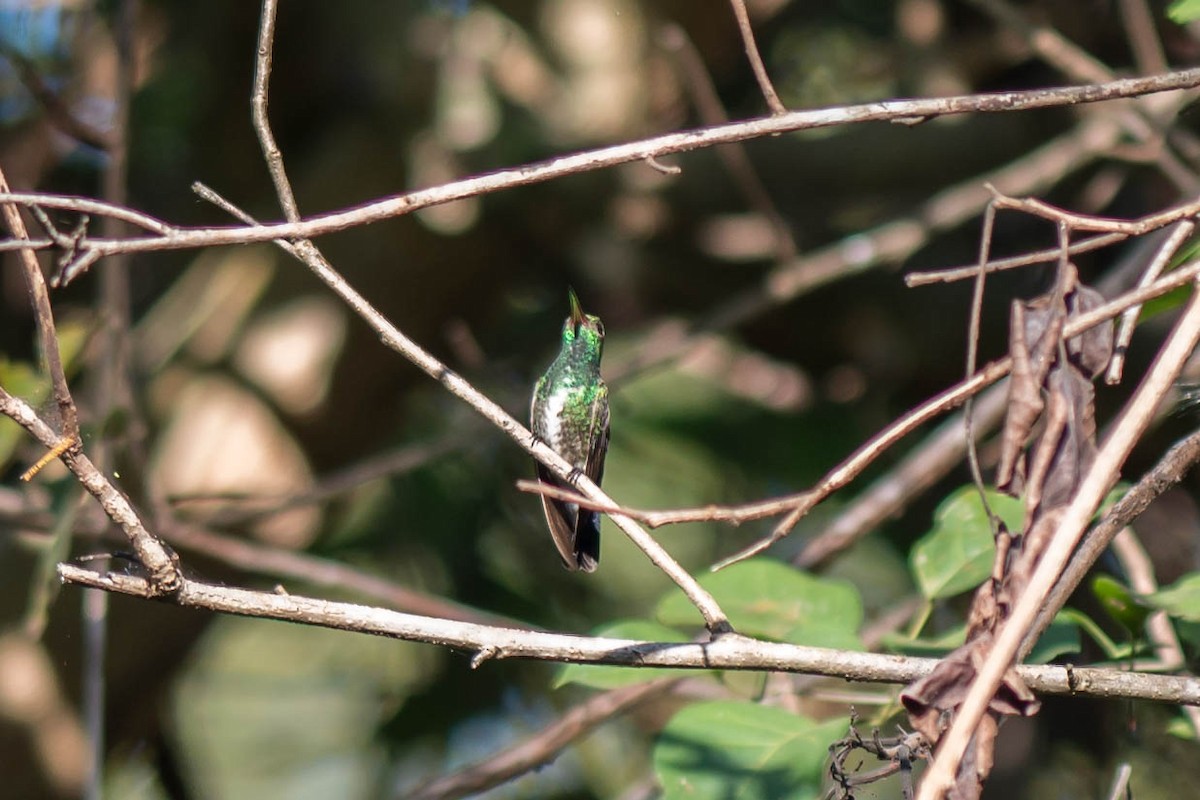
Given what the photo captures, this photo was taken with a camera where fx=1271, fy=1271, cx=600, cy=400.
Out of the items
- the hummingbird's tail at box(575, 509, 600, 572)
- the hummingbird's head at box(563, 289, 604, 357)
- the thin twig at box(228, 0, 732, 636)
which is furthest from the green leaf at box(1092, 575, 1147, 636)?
the hummingbird's head at box(563, 289, 604, 357)

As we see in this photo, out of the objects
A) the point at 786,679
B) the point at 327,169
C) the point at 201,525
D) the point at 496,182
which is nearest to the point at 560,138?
the point at 327,169

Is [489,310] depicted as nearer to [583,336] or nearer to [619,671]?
[583,336]

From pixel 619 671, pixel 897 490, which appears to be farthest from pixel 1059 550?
pixel 897 490

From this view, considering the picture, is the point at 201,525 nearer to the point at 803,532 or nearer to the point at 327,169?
the point at 327,169

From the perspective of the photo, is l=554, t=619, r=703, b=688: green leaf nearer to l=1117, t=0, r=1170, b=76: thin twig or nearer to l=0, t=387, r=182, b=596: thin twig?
l=0, t=387, r=182, b=596: thin twig

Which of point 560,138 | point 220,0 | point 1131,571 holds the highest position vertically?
point 220,0

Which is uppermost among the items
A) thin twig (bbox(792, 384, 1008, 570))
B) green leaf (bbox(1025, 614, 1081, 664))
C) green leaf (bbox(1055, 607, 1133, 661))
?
thin twig (bbox(792, 384, 1008, 570))

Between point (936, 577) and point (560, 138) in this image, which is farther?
point (560, 138)
